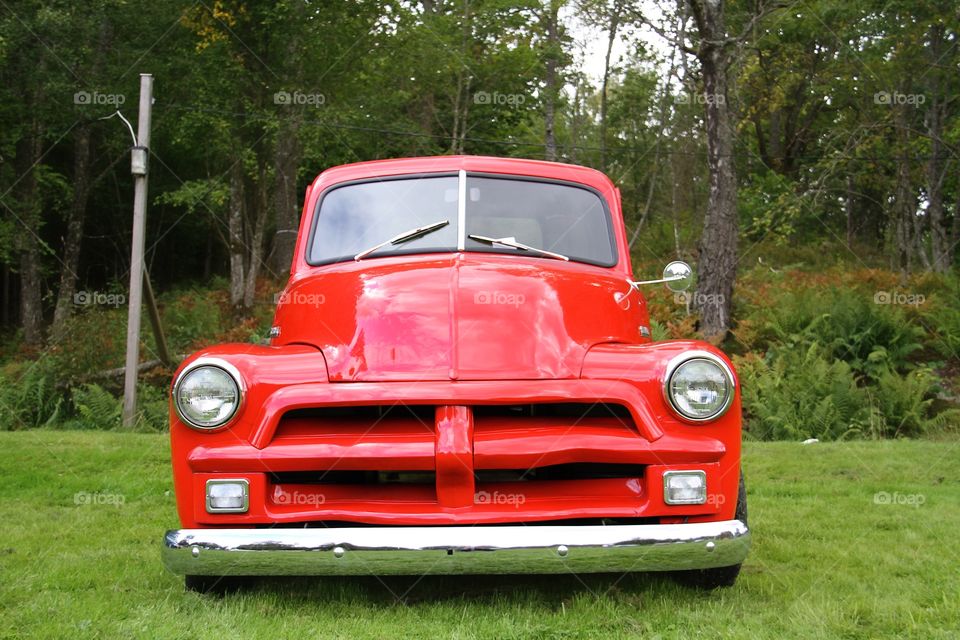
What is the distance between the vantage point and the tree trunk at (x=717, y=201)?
522 inches

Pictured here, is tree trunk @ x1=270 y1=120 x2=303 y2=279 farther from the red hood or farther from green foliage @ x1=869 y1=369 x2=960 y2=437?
the red hood

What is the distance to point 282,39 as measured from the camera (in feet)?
62.7

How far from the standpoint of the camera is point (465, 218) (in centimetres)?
488

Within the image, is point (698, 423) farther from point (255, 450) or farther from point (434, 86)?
point (434, 86)

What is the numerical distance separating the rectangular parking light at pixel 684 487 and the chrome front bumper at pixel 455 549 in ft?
0.36

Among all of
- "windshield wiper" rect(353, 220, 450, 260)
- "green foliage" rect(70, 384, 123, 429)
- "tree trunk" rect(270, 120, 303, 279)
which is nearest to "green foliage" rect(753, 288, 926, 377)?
"windshield wiper" rect(353, 220, 450, 260)

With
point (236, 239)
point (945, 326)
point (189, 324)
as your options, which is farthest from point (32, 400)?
point (945, 326)

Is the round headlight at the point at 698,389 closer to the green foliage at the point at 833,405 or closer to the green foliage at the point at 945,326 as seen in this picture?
the green foliage at the point at 833,405

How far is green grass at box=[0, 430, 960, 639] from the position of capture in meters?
3.34

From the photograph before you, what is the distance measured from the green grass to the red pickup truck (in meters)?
→ 0.21

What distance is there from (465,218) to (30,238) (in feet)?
64.7

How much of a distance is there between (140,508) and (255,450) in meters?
3.17

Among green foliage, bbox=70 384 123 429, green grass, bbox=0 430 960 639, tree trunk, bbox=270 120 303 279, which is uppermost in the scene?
tree trunk, bbox=270 120 303 279

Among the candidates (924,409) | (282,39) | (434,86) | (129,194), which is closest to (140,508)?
(924,409)
